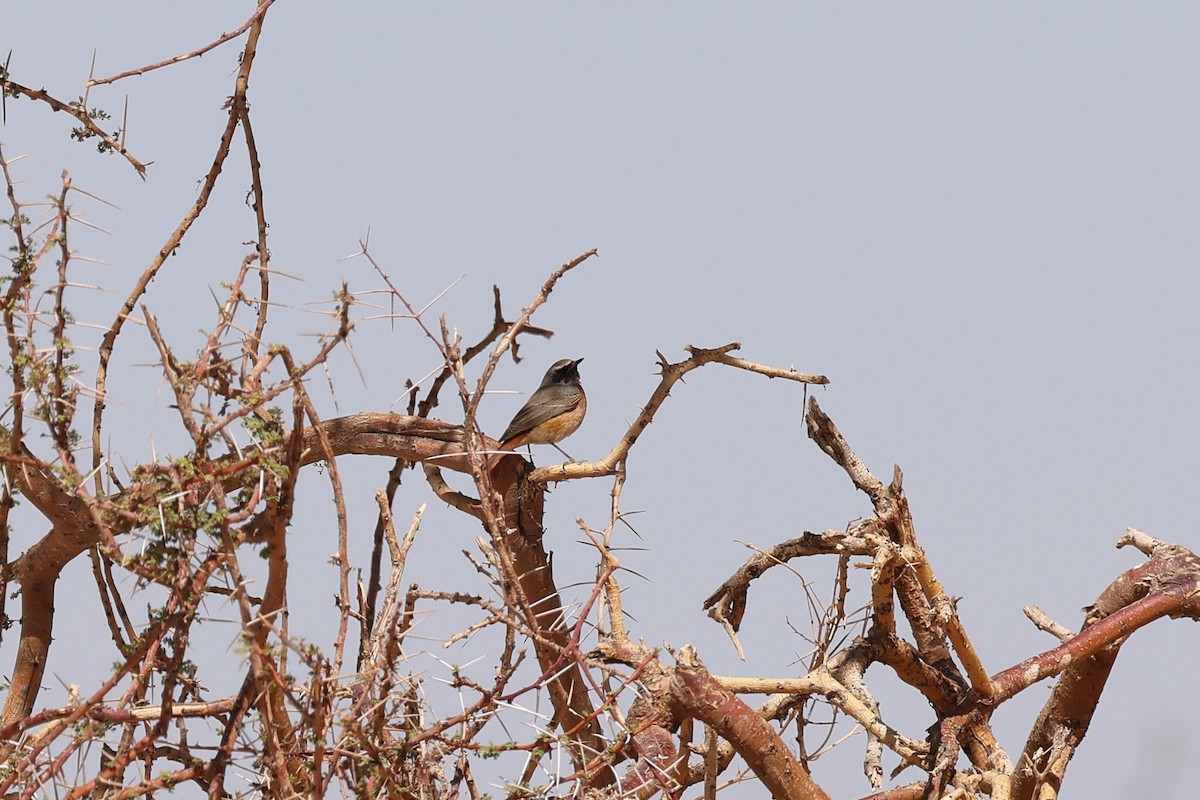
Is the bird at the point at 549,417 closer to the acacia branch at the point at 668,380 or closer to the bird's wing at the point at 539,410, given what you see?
the bird's wing at the point at 539,410

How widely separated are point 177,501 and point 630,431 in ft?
7.27

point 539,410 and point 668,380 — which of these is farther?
point 539,410

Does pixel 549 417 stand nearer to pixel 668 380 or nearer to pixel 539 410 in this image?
pixel 539 410

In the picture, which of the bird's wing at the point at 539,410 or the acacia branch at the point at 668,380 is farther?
the bird's wing at the point at 539,410

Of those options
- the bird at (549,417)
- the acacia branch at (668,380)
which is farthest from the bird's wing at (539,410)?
the acacia branch at (668,380)

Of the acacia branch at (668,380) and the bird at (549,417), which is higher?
the bird at (549,417)

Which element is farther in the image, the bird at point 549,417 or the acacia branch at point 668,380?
the bird at point 549,417

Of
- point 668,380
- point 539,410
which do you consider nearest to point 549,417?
point 539,410

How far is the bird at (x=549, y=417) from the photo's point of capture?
6.44 metres

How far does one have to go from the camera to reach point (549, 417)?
6.50 metres

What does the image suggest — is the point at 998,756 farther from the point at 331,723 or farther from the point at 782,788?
the point at 331,723

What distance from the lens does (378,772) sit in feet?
10.5

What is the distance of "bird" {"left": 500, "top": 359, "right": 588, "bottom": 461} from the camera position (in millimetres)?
6438

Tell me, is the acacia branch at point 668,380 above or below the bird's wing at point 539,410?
below
